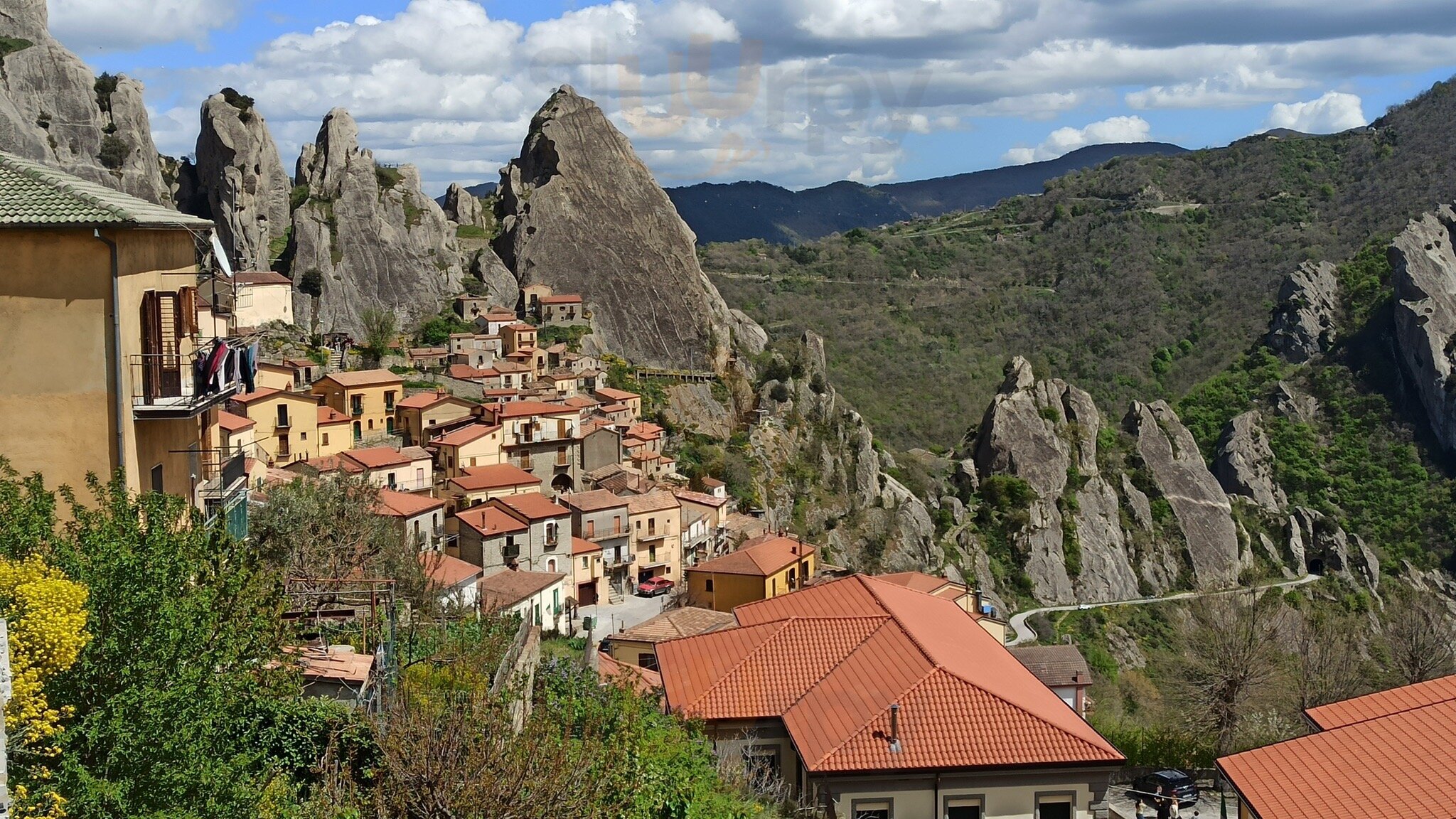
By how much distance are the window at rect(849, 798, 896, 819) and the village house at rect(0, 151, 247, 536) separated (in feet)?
28.5

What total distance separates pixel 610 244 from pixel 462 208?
38.9 ft

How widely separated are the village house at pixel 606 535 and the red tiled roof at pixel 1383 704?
3152cm

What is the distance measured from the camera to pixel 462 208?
3410 inches

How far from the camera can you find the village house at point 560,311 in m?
75.6

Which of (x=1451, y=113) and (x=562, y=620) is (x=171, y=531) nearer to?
(x=562, y=620)

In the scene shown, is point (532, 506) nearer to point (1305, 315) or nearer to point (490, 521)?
point (490, 521)

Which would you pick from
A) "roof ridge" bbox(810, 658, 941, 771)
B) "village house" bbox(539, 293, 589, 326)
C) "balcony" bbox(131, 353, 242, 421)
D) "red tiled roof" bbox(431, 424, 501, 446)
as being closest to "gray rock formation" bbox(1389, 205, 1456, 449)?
"village house" bbox(539, 293, 589, 326)

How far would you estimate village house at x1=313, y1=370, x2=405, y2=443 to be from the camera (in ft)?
166

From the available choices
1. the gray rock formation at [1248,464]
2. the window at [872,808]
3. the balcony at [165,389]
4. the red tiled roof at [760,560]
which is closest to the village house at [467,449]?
the red tiled roof at [760,560]

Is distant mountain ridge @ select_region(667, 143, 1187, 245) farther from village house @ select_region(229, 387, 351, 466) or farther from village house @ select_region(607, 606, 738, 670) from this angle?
village house @ select_region(607, 606, 738, 670)

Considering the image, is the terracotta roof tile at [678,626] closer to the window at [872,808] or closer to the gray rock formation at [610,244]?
the window at [872,808]

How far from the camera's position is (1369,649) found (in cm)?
4272

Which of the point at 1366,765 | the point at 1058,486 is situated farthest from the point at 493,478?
the point at 1366,765

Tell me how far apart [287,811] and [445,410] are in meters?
44.0
